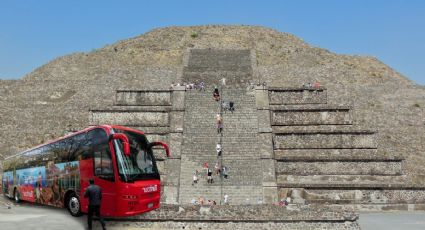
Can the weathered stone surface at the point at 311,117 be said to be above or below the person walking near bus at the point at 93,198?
above

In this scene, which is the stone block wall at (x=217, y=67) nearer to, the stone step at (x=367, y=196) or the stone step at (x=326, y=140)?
the stone step at (x=326, y=140)

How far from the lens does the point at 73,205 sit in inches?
275

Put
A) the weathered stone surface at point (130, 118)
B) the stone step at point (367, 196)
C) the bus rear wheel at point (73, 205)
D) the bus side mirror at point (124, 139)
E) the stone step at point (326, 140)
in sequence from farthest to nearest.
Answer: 1. the weathered stone surface at point (130, 118)
2. the stone step at point (326, 140)
3. the stone step at point (367, 196)
4. the bus side mirror at point (124, 139)
5. the bus rear wheel at point (73, 205)

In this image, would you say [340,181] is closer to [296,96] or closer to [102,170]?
[296,96]

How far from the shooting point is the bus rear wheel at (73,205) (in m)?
6.89

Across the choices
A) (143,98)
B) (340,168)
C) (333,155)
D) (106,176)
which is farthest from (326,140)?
(106,176)

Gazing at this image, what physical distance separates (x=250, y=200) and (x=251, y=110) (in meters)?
8.28

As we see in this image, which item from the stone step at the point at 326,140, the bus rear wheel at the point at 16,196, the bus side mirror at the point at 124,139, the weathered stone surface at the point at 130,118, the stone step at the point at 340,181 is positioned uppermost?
the weathered stone surface at the point at 130,118

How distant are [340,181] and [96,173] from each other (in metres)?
18.3

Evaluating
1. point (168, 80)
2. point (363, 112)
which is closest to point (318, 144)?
point (363, 112)

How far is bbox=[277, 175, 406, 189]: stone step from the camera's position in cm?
2227

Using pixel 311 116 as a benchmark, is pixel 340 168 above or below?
below

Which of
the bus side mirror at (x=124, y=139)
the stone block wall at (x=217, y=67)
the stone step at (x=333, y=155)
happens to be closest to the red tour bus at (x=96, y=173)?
the bus side mirror at (x=124, y=139)

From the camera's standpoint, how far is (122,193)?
7.43 m
